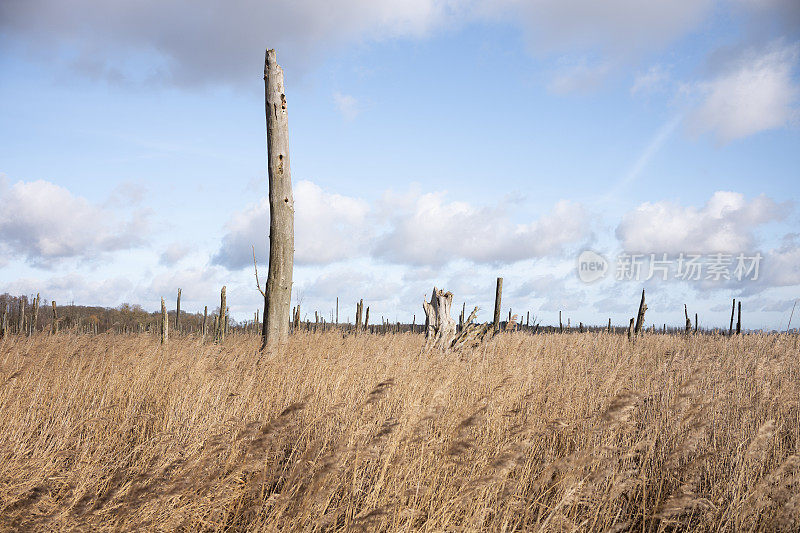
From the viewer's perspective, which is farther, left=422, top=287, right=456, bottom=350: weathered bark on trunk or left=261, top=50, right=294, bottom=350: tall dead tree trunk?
left=422, top=287, right=456, bottom=350: weathered bark on trunk

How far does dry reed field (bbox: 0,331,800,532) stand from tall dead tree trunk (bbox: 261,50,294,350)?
2.47 ft

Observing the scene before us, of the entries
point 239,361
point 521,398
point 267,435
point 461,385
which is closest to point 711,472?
point 521,398

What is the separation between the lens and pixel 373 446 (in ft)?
9.01

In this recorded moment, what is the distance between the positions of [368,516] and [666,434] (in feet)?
10.6

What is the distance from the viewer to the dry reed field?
2.50 meters

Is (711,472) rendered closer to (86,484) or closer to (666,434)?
(666,434)

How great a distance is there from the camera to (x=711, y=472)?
376 cm

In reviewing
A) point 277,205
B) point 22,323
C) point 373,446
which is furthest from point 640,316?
point 22,323

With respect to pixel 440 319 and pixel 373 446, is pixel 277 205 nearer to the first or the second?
pixel 440 319

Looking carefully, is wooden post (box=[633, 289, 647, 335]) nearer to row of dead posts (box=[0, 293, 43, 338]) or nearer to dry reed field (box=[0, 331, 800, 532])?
dry reed field (box=[0, 331, 800, 532])

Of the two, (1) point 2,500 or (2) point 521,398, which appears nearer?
(1) point 2,500

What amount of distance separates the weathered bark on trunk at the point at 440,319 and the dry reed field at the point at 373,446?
5.85ft

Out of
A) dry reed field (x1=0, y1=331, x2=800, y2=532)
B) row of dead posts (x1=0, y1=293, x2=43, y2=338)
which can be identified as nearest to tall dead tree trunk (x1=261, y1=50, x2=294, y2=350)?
dry reed field (x1=0, y1=331, x2=800, y2=532)

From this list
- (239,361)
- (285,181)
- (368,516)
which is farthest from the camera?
(285,181)
